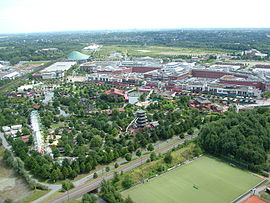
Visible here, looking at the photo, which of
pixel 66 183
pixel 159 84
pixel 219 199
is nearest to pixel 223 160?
pixel 219 199

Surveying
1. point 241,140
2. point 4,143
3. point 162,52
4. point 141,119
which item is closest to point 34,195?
point 4,143

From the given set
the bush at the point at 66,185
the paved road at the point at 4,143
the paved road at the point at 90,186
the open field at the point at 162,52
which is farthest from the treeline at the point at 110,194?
the open field at the point at 162,52

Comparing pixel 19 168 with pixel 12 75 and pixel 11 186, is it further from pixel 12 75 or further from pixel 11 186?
pixel 12 75

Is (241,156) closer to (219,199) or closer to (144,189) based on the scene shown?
(219,199)

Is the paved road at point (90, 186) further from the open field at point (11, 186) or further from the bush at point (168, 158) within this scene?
the open field at point (11, 186)

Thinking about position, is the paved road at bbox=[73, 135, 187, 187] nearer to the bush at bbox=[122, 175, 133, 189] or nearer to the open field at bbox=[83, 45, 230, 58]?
the bush at bbox=[122, 175, 133, 189]
